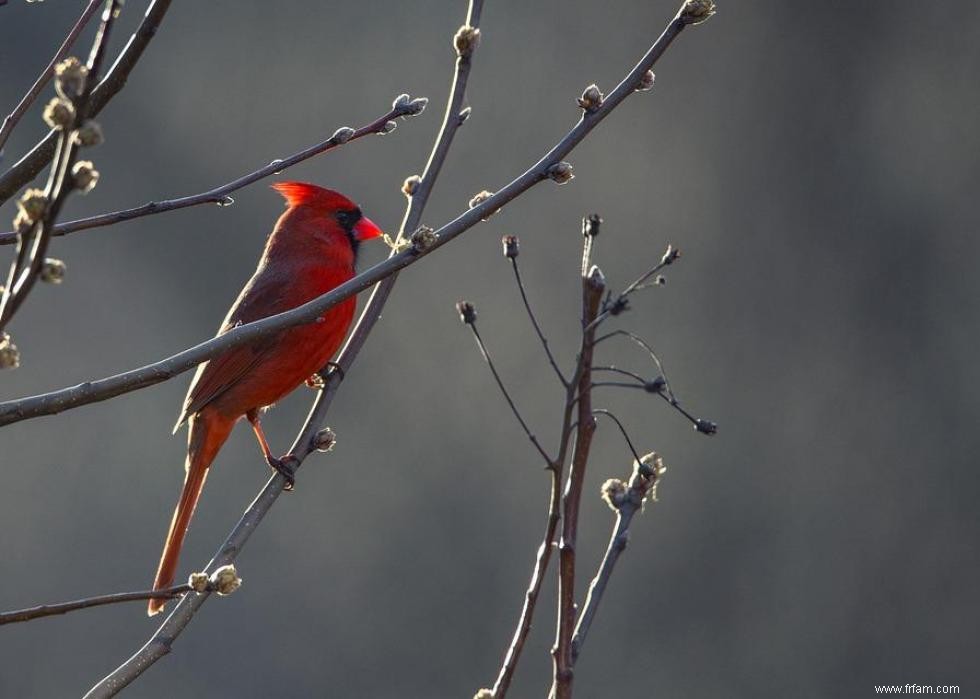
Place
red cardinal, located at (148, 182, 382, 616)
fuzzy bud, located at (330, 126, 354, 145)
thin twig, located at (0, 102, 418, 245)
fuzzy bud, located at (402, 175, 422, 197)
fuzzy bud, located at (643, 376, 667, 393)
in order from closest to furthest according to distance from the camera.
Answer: fuzzy bud, located at (643, 376, 667, 393)
thin twig, located at (0, 102, 418, 245)
fuzzy bud, located at (330, 126, 354, 145)
fuzzy bud, located at (402, 175, 422, 197)
red cardinal, located at (148, 182, 382, 616)

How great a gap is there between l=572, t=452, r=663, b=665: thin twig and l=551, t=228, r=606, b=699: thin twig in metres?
0.11

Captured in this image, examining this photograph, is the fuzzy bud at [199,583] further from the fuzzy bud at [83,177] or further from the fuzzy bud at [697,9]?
the fuzzy bud at [697,9]

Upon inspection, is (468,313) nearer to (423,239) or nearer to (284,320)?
(423,239)

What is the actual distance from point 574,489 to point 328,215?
242 cm

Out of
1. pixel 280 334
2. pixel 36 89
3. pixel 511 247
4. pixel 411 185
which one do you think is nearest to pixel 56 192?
pixel 36 89

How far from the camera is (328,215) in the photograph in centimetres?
367

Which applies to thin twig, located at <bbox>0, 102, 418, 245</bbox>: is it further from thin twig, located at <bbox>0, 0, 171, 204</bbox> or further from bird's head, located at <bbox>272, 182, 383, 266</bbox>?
bird's head, located at <bbox>272, 182, 383, 266</bbox>

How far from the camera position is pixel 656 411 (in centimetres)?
746

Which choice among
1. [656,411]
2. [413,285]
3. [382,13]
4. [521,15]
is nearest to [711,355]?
[656,411]

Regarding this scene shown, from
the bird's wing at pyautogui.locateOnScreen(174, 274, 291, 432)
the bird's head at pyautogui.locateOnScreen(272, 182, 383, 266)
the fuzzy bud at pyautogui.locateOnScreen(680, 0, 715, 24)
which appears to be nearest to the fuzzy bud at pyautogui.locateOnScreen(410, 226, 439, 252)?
the fuzzy bud at pyautogui.locateOnScreen(680, 0, 715, 24)

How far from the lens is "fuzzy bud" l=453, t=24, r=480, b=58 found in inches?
→ 75.6

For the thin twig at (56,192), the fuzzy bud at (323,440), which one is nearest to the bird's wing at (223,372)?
the fuzzy bud at (323,440)

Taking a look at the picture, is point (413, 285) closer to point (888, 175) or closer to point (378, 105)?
point (378, 105)

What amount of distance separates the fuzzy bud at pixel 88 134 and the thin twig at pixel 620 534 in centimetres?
72
